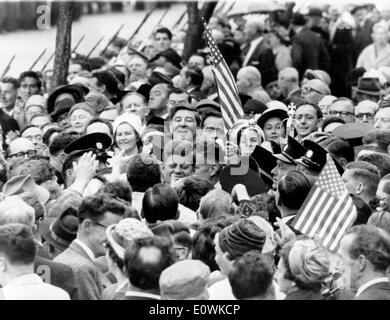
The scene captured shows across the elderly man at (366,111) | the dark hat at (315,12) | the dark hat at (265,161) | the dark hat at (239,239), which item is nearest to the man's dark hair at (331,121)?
the elderly man at (366,111)

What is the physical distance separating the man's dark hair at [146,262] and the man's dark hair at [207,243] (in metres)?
1.02

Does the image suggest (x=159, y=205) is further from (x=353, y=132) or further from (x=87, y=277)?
(x=353, y=132)

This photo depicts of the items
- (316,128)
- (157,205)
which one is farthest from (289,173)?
(316,128)

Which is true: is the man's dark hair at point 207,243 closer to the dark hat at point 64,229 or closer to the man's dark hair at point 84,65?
the dark hat at point 64,229

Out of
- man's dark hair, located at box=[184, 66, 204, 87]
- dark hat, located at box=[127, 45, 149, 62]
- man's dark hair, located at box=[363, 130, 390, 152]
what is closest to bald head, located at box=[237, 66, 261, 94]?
man's dark hair, located at box=[184, 66, 204, 87]

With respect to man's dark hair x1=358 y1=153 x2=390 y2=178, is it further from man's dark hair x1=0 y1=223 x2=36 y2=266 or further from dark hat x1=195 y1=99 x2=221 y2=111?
A: man's dark hair x1=0 y1=223 x2=36 y2=266

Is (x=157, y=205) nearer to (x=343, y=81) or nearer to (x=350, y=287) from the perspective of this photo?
(x=350, y=287)

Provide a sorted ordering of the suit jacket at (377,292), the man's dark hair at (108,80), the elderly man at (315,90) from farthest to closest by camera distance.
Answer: the man's dark hair at (108,80)
the elderly man at (315,90)
the suit jacket at (377,292)

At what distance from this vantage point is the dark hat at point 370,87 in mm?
16375

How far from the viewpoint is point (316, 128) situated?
47.3ft

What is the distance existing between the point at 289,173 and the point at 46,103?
6761 mm

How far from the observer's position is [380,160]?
11.7m

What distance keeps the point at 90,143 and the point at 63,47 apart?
5719mm

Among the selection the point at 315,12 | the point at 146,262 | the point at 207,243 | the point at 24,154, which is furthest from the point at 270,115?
the point at 315,12
